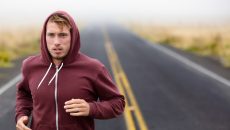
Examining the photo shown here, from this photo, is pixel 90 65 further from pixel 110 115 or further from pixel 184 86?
pixel 184 86

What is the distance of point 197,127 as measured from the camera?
892 centimetres

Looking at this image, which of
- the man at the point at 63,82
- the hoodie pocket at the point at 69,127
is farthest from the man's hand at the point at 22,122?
the hoodie pocket at the point at 69,127

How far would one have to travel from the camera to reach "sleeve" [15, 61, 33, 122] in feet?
11.7

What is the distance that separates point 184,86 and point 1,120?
6.21 meters

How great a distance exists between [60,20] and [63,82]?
44 cm

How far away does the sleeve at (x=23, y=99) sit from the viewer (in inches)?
140

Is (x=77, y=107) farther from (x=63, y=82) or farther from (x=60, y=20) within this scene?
(x=60, y=20)

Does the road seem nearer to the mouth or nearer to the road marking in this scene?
the road marking

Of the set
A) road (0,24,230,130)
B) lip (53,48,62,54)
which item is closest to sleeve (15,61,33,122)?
lip (53,48,62,54)

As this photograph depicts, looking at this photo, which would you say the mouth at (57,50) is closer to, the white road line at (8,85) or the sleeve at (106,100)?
the sleeve at (106,100)

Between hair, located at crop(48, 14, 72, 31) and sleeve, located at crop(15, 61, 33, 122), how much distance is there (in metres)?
0.48

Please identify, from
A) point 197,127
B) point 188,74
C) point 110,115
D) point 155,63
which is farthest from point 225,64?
point 110,115

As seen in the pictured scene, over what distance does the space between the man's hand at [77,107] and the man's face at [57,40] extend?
0.38m

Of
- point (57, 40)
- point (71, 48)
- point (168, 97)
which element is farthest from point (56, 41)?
point (168, 97)
